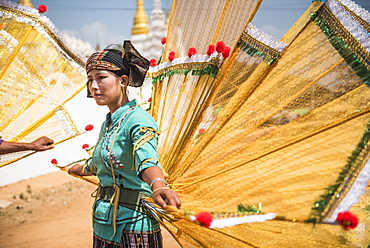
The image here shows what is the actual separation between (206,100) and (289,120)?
1.65 feet

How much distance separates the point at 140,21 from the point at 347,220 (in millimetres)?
16774

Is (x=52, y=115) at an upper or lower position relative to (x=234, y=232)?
upper

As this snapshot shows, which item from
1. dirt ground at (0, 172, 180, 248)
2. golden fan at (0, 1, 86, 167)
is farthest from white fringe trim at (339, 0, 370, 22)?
dirt ground at (0, 172, 180, 248)

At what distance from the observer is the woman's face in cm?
182

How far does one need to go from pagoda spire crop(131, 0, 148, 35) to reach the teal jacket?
15.0 metres

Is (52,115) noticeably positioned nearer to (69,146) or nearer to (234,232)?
(234,232)

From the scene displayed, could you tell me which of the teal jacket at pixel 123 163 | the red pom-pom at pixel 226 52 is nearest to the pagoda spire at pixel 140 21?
the red pom-pom at pixel 226 52

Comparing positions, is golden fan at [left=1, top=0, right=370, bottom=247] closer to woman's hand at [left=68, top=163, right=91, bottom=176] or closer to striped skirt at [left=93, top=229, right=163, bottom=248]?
striped skirt at [left=93, top=229, right=163, bottom=248]

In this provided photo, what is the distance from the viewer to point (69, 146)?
8523mm

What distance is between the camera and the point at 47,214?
6.20 m

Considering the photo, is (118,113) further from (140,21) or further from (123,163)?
(140,21)

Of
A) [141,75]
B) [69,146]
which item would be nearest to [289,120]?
[141,75]

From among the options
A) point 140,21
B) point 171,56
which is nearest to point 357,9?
point 171,56

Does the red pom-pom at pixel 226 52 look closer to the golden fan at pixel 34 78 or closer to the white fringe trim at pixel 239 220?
the white fringe trim at pixel 239 220
